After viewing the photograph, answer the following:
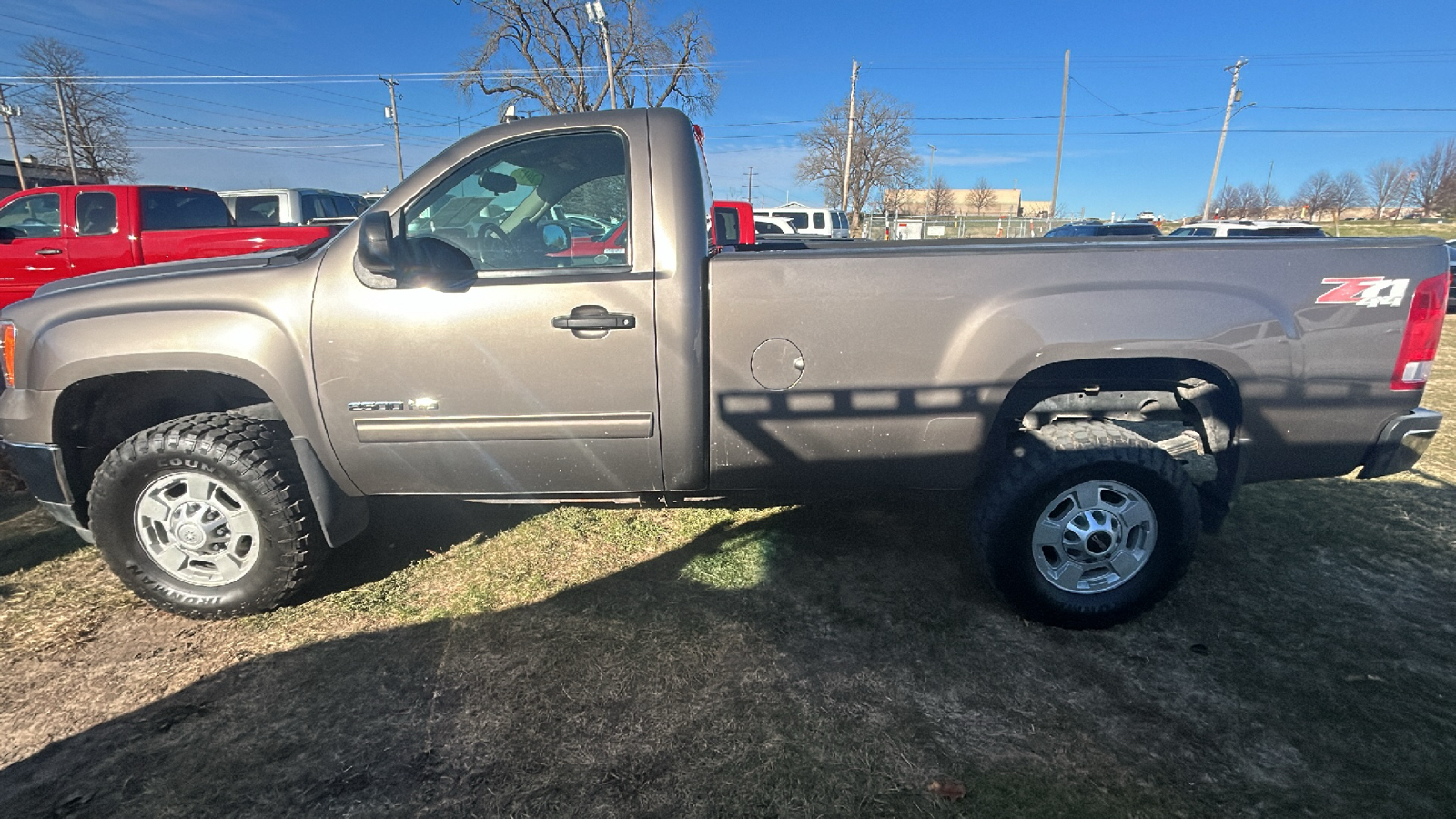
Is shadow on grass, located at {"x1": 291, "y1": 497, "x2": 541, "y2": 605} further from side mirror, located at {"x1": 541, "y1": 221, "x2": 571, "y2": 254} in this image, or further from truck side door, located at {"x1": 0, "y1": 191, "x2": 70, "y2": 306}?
truck side door, located at {"x1": 0, "y1": 191, "x2": 70, "y2": 306}

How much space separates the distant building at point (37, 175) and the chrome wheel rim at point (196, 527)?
4018 centimetres

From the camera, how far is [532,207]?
2910 millimetres

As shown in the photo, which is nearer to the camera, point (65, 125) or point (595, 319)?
point (595, 319)

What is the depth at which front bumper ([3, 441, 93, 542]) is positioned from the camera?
113 inches

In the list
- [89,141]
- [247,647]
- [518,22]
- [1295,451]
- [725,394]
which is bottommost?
[247,647]

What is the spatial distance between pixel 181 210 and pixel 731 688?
364 inches

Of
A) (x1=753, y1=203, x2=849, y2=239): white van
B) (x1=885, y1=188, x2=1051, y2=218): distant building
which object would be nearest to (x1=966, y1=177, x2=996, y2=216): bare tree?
(x1=885, y1=188, x2=1051, y2=218): distant building

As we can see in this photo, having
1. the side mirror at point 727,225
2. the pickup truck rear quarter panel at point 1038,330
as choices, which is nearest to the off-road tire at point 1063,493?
the pickup truck rear quarter panel at point 1038,330

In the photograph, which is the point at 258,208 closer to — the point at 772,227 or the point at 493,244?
the point at 493,244

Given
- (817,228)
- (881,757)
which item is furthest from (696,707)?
(817,228)

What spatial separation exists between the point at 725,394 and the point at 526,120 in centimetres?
133

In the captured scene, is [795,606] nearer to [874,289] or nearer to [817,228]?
[874,289]

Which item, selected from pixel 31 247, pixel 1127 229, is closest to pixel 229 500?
pixel 31 247

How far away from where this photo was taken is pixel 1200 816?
6.48ft
